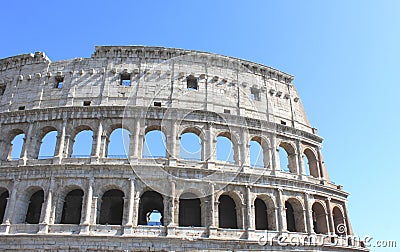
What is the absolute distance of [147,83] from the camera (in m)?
21.1

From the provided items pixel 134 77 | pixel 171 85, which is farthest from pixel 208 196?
pixel 134 77

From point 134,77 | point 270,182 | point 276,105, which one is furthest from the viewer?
point 276,105

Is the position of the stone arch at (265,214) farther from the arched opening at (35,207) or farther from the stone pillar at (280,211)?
the arched opening at (35,207)

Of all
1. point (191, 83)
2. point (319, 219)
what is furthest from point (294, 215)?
point (191, 83)

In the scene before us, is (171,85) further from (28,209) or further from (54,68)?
(28,209)

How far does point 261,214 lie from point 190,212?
14.7ft

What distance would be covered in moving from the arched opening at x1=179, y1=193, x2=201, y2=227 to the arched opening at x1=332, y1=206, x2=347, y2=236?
949 cm

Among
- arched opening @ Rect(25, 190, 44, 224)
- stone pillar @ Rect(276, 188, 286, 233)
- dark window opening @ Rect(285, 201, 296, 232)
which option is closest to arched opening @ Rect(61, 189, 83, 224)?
arched opening @ Rect(25, 190, 44, 224)

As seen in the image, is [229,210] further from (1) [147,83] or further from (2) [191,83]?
(1) [147,83]

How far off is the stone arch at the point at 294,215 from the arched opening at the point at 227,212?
341 cm

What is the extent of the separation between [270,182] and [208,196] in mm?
3973

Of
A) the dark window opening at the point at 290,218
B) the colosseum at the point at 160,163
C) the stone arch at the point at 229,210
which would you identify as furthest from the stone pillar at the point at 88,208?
the dark window opening at the point at 290,218

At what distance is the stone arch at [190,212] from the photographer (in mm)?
19422

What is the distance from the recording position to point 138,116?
1977 centimetres
